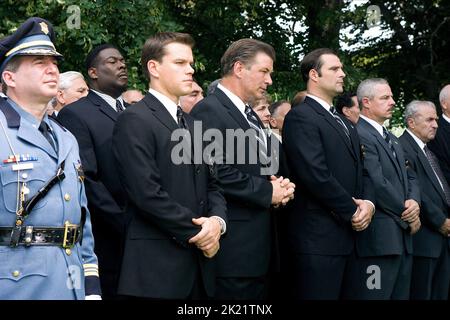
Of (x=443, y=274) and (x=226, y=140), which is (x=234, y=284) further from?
(x=443, y=274)

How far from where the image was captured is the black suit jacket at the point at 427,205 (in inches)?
295

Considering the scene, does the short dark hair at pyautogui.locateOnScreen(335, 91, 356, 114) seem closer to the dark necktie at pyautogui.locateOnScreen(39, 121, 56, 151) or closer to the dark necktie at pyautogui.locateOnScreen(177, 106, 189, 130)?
the dark necktie at pyautogui.locateOnScreen(177, 106, 189, 130)

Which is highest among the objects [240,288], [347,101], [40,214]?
[347,101]

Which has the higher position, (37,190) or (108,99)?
(108,99)

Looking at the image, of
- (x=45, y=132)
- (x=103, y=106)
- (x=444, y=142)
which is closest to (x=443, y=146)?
(x=444, y=142)

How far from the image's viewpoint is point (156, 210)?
4523mm

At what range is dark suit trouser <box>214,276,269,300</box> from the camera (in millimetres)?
5395

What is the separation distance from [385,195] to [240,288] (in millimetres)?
1854

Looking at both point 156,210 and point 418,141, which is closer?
point 156,210

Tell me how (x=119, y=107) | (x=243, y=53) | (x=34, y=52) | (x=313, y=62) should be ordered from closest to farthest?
(x=34, y=52)
(x=243, y=53)
(x=119, y=107)
(x=313, y=62)

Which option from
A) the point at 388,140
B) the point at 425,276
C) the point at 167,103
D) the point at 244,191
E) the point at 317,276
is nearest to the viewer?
the point at 167,103

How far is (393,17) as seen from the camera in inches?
580

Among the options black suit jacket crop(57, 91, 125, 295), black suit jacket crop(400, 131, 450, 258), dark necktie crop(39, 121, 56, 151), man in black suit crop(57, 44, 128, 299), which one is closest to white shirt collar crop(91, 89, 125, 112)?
man in black suit crop(57, 44, 128, 299)

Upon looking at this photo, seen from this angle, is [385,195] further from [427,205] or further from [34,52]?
[34,52]
